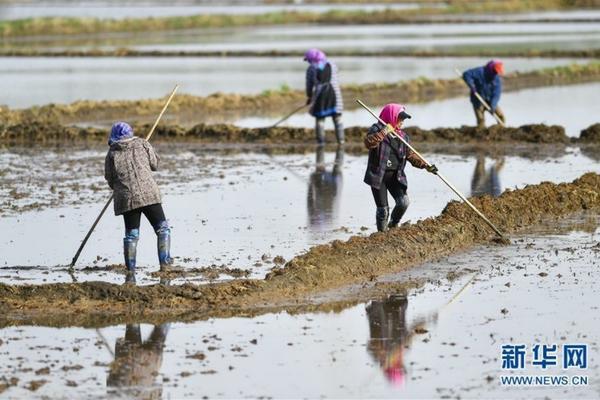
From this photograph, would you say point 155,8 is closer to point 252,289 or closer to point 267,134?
point 267,134

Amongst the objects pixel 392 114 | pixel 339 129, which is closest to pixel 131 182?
pixel 392 114

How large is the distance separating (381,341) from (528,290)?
1.96 meters

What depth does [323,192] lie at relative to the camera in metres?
15.8

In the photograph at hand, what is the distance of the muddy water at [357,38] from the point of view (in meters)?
42.9

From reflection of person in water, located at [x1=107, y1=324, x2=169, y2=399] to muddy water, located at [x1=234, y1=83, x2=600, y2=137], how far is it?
13.5 meters

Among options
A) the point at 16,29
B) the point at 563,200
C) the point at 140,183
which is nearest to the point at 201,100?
the point at 563,200

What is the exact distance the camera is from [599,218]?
13.7 m

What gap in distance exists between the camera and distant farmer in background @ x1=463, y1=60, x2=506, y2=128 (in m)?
20.0

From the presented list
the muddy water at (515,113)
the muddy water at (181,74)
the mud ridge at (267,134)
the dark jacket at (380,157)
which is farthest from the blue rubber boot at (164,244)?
the muddy water at (181,74)

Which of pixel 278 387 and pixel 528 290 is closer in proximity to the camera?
pixel 278 387

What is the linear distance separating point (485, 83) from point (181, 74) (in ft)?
48.7

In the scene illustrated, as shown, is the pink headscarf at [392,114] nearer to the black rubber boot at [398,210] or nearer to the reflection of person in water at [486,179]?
the black rubber boot at [398,210]

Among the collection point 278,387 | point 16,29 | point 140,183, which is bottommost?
point 278,387

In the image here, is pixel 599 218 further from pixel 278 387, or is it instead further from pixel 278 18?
pixel 278 18
